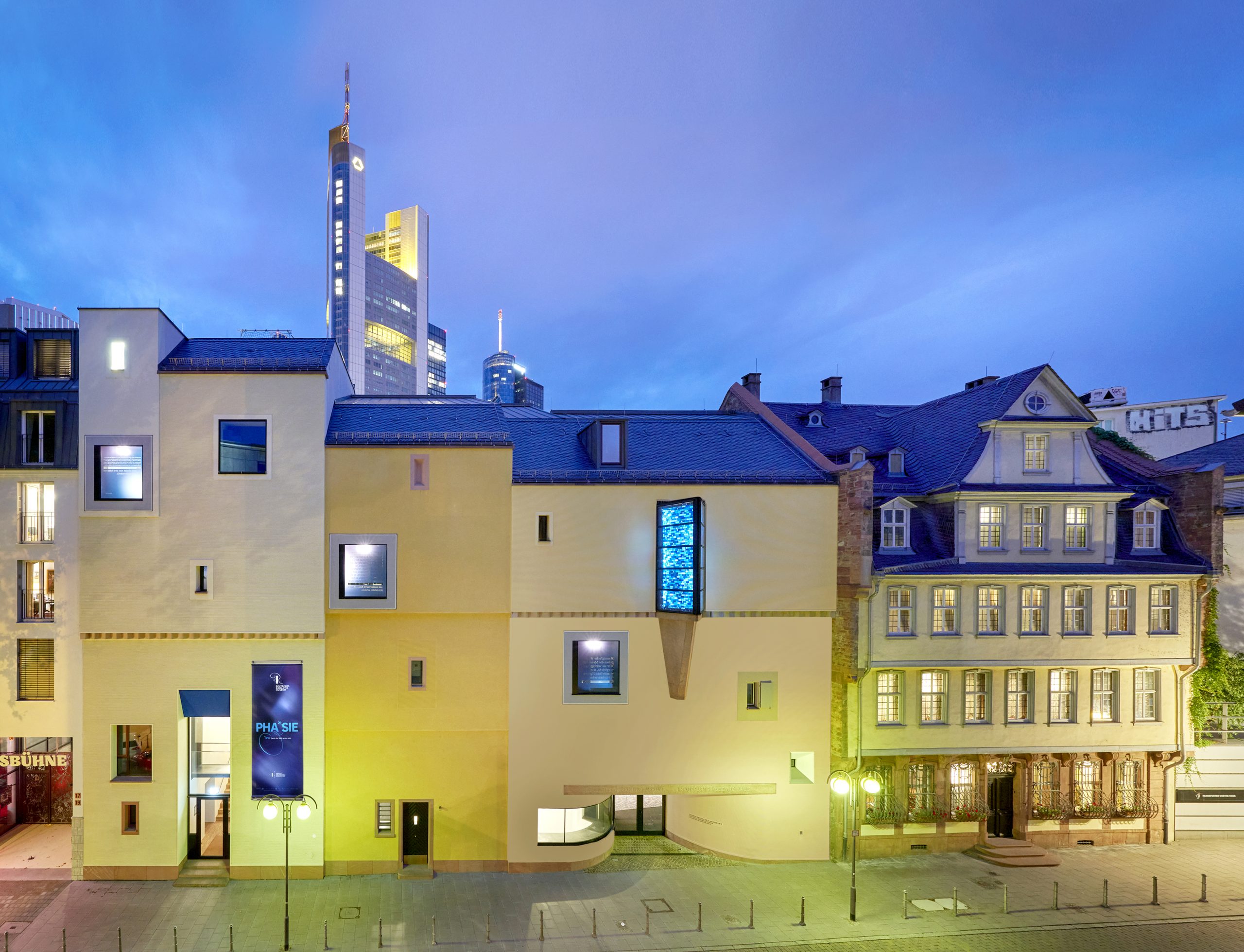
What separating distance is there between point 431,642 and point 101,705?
36.9 ft

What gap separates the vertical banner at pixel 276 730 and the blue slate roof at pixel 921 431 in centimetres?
2257

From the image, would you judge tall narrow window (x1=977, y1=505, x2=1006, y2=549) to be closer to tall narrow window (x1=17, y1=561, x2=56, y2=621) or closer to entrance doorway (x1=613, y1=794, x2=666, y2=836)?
entrance doorway (x1=613, y1=794, x2=666, y2=836)

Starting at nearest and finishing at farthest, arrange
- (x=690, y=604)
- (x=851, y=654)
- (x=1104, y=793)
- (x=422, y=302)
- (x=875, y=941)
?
(x=875, y=941), (x=690, y=604), (x=851, y=654), (x=1104, y=793), (x=422, y=302)

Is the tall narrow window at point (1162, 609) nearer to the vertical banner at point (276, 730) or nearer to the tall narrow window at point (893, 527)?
the tall narrow window at point (893, 527)

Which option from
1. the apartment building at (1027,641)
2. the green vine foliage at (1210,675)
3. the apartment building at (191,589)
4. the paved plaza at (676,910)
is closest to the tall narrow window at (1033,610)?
the apartment building at (1027,641)

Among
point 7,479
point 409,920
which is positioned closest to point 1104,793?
point 409,920

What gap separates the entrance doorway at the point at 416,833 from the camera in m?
22.7

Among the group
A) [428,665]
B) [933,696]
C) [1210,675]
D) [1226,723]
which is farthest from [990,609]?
[428,665]

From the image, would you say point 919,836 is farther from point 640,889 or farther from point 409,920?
point 409,920

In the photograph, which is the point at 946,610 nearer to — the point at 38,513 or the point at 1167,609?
the point at 1167,609

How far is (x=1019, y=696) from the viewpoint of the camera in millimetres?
24094

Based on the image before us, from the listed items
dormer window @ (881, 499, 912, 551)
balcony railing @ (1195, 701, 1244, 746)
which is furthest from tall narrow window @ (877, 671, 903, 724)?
balcony railing @ (1195, 701, 1244, 746)

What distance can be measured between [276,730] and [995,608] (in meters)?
26.6

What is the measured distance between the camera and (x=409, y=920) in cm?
1950
